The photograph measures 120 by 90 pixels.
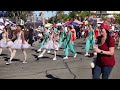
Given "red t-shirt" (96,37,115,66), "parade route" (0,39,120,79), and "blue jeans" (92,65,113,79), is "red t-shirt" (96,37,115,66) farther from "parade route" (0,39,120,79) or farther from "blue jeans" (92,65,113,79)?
"parade route" (0,39,120,79)

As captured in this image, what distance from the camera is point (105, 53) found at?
673 centimetres

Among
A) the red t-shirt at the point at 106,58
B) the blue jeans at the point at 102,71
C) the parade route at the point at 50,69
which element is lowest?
the parade route at the point at 50,69

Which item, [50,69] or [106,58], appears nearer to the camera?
[106,58]

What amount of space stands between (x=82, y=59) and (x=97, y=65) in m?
7.19

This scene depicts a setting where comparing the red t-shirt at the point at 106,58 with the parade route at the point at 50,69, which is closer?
the red t-shirt at the point at 106,58

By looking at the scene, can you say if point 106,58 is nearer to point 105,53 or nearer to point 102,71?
point 105,53

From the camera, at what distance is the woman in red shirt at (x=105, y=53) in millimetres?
6754

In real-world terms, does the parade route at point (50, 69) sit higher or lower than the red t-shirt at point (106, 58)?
lower

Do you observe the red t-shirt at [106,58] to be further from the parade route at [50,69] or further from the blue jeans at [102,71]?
the parade route at [50,69]

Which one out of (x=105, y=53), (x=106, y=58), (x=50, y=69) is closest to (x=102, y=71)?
(x=106, y=58)

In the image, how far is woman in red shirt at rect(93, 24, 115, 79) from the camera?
22.2 ft

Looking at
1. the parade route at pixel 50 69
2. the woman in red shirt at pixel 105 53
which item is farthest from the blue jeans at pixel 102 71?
the parade route at pixel 50 69
